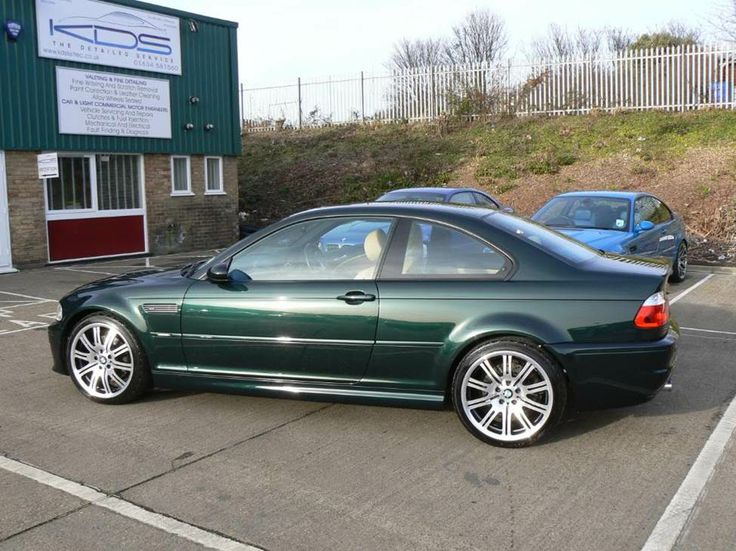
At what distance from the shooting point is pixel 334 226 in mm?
5410

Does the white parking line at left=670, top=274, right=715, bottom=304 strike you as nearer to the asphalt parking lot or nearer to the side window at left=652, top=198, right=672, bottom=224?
the side window at left=652, top=198, right=672, bottom=224

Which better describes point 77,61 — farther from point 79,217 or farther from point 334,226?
point 334,226

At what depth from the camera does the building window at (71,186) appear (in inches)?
629

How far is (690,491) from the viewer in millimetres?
4121

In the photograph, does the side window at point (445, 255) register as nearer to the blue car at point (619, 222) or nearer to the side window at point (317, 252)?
the side window at point (317, 252)

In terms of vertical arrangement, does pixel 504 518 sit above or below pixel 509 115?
below

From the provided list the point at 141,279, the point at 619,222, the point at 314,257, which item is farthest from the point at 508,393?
the point at 619,222

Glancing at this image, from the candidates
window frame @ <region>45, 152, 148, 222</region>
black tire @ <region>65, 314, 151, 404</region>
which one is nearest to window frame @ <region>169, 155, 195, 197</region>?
window frame @ <region>45, 152, 148, 222</region>

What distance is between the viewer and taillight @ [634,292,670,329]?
4652 mm

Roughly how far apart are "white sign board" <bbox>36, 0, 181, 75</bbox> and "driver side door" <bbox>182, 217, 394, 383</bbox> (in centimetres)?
1198

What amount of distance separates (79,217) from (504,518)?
14416mm

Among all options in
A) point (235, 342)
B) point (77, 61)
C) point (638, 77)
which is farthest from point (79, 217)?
point (638, 77)

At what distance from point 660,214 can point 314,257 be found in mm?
7970

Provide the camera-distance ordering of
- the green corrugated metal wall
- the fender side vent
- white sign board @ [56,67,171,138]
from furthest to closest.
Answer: white sign board @ [56,67,171,138]
the green corrugated metal wall
the fender side vent
